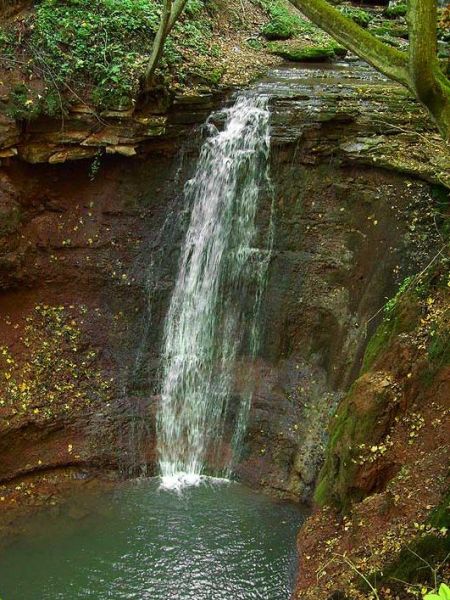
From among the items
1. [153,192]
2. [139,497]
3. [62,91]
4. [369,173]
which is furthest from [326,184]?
[139,497]

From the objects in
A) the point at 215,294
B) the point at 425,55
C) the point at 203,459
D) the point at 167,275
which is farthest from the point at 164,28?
the point at 203,459

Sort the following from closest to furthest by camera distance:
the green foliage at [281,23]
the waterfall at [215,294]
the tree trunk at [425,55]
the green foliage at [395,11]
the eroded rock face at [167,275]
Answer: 1. the tree trunk at [425,55]
2. the eroded rock face at [167,275]
3. the waterfall at [215,294]
4. the green foliage at [281,23]
5. the green foliage at [395,11]

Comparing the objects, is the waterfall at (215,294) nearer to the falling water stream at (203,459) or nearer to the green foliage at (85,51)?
the falling water stream at (203,459)

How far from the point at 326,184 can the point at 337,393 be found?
125 inches

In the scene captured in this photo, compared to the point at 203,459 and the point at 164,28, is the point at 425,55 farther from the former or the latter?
the point at 203,459

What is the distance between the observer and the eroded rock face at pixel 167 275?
9227 mm

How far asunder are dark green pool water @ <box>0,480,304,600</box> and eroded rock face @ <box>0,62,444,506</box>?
771mm

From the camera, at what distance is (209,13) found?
12992 mm

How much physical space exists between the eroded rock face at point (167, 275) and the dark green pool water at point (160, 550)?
0.77 m

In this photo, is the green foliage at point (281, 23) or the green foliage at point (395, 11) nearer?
the green foliage at point (281, 23)

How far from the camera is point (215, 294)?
1000 cm

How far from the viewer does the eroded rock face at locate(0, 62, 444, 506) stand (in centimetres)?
923

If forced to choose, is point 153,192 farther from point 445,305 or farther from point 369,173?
point 445,305

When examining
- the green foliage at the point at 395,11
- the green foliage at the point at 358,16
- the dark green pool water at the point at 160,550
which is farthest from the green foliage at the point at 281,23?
the dark green pool water at the point at 160,550
